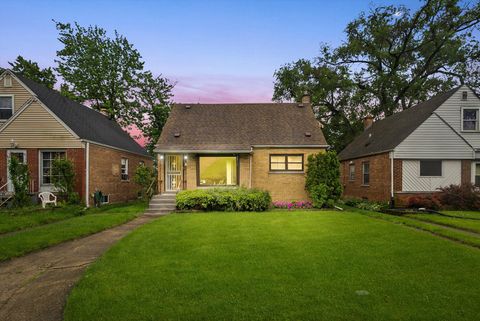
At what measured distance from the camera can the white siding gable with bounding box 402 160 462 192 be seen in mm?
16469

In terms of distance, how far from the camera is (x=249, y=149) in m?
16.6

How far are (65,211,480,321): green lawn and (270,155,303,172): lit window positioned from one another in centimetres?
893

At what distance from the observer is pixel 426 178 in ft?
54.2

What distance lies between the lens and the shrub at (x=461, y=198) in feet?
48.1

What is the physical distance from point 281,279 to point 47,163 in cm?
1671

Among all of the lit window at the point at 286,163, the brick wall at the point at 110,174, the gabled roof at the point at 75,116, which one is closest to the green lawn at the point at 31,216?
the brick wall at the point at 110,174

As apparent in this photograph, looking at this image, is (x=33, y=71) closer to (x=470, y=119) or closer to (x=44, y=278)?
(x=44, y=278)

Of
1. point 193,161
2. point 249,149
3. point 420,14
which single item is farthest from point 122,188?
point 420,14

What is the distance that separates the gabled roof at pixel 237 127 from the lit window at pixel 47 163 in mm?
5839

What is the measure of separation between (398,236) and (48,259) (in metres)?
9.29

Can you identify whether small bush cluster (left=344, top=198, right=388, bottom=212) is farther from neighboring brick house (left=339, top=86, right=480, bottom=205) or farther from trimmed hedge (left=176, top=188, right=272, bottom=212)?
trimmed hedge (left=176, top=188, right=272, bottom=212)

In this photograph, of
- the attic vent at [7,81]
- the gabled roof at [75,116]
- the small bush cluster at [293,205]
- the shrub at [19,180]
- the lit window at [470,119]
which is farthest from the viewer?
the lit window at [470,119]

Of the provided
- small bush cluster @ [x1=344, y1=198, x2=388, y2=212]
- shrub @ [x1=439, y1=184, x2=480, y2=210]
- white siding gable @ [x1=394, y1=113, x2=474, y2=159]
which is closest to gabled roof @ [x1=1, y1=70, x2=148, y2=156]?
small bush cluster @ [x1=344, y1=198, x2=388, y2=212]

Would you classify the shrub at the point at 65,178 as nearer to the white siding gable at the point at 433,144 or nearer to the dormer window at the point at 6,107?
the dormer window at the point at 6,107
